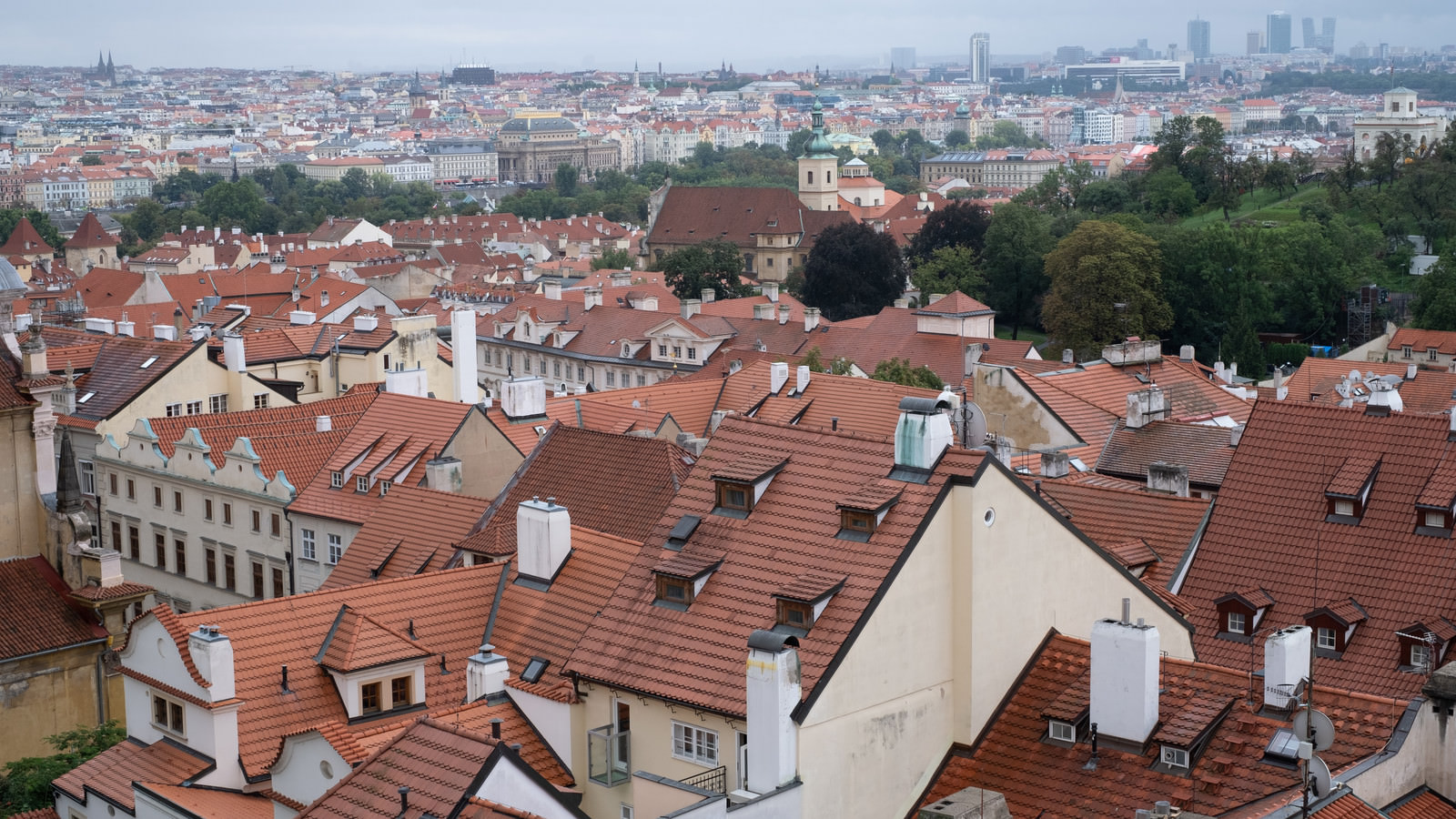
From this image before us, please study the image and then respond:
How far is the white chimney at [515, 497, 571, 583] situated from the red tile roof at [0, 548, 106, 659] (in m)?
8.78

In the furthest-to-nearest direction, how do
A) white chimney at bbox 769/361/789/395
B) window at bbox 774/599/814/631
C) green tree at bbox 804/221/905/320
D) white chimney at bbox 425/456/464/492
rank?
1. green tree at bbox 804/221/905/320
2. white chimney at bbox 769/361/789/395
3. white chimney at bbox 425/456/464/492
4. window at bbox 774/599/814/631

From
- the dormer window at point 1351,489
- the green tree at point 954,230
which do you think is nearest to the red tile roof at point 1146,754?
the dormer window at point 1351,489

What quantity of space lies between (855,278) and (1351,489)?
77.0 metres

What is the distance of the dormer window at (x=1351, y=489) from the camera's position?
88.7 feet

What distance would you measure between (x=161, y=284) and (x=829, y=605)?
8095 cm

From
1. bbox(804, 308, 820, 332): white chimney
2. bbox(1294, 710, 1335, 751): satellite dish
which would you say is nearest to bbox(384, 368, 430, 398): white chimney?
bbox(1294, 710, 1335, 751): satellite dish

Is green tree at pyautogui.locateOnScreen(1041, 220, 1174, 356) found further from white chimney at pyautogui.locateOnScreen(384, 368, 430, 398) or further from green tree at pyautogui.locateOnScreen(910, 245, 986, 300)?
A: white chimney at pyautogui.locateOnScreen(384, 368, 430, 398)

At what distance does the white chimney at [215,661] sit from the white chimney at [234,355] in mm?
30619

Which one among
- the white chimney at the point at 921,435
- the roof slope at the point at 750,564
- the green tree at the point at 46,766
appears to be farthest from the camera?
the green tree at the point at 46,766

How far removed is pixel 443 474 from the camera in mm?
35625

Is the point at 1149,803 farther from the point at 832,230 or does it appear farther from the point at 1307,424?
the point at 832,230

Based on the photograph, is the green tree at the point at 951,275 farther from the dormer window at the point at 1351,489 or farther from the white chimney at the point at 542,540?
the white chimney at the point at 542,540

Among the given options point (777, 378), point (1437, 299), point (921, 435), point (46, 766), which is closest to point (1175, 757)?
point (921, 435)

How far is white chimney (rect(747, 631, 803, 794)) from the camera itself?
57.9 ft
